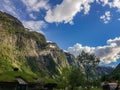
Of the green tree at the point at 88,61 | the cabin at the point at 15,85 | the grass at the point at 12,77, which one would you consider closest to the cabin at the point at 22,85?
the cabin at the point at 15,85

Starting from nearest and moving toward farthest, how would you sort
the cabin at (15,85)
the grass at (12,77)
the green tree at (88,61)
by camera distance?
the grass at (12,77)
the cabin at (15,85)
the green tree at (88,61)

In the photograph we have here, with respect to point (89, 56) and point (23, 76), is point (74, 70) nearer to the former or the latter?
point (89, 56)

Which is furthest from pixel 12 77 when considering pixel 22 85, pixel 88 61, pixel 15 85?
pixel 88 61

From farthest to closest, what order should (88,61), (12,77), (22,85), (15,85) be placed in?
(88,61) → (22,85) → (12,77) → (15,85)

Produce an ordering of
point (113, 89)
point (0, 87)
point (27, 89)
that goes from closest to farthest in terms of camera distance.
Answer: point (0, 87), point (27, 89), point (113, 89)

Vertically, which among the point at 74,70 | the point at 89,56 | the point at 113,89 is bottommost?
the point at 113,89

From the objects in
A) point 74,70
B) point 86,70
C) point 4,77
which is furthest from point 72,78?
point 4,77

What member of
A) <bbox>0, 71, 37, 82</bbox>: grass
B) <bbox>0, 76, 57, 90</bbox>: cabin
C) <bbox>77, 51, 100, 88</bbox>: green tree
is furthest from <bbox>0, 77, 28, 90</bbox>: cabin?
<bbox>77, 51, 100, 88</bbox>: green tree

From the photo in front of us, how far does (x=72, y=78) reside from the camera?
11519cm

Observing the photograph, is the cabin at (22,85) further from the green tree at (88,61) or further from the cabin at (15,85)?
the green tree at (88,61)

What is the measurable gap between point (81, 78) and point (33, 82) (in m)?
41.2

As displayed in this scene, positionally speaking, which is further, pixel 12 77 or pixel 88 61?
pixel 88 61

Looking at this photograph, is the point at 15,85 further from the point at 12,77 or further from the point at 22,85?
the point at 22,85

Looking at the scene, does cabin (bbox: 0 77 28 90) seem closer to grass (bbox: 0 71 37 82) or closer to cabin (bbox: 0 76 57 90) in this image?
cabin (bbox: 0 76 57 90)
